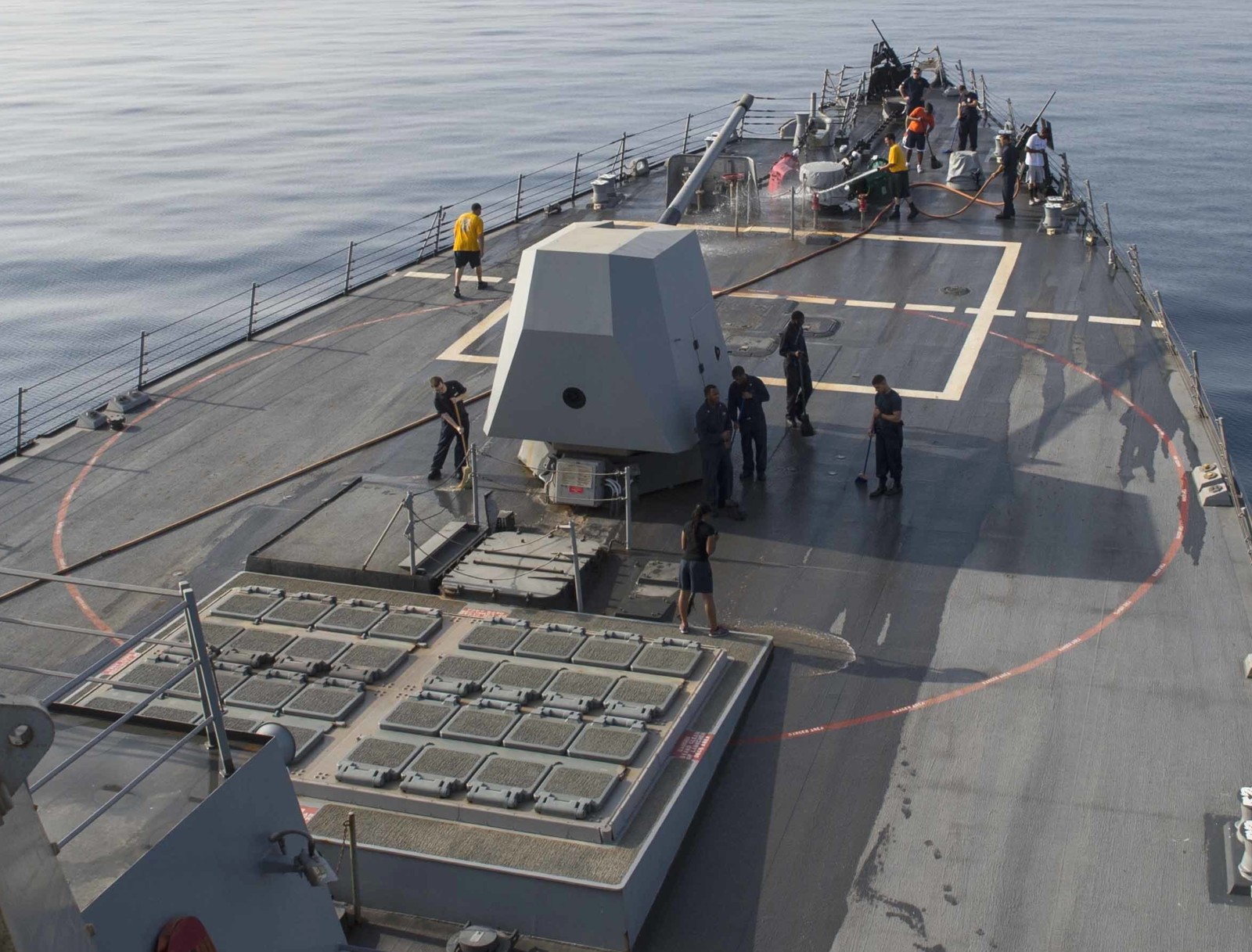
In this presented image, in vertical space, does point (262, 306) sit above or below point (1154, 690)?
below

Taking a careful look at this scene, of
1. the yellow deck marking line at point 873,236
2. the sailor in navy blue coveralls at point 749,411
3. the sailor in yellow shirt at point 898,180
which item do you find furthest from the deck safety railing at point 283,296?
the sailor in navy blue coveralls at point 749,411

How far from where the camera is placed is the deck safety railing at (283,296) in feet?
88.0

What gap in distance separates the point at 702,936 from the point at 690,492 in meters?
6.61

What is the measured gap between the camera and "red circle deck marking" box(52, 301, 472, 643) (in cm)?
1267

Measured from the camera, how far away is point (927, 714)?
10727 mm

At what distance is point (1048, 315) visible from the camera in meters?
19.9

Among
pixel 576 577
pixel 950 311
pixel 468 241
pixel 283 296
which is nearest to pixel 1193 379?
pixel 950 311

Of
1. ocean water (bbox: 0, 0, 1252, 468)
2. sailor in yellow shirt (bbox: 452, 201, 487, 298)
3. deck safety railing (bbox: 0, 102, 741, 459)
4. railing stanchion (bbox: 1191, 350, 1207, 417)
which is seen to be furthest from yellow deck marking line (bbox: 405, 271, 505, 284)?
ocean water (bbox: 0, 0, 1252, 468)

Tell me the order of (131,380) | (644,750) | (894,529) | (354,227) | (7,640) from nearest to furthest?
(644,750) → (7,640) → (894,529) → (131,380) → (354,227)

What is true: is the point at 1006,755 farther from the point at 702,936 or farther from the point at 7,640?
the point at 7,640

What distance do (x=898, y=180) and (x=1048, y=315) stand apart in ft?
20.5

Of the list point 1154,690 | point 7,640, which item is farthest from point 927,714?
point 7,640

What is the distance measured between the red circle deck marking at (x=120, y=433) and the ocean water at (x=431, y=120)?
46.7ft

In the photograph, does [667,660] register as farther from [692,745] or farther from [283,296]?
[283,296]
